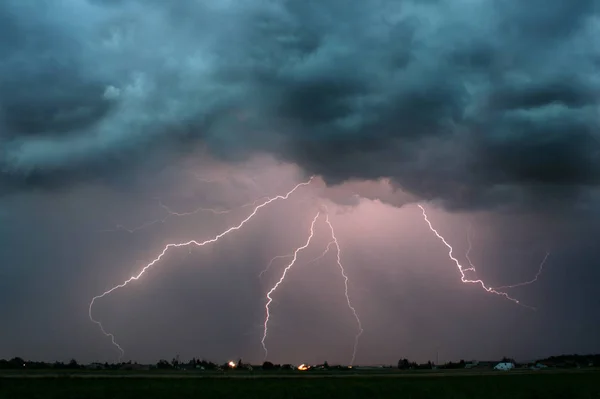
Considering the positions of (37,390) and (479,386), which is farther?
(479,386)

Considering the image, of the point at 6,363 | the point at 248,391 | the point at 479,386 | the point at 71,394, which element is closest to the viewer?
the point at 71,394

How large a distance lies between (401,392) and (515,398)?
24.2 ft

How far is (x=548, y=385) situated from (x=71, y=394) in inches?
1387

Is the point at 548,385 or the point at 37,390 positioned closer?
the point at 37,390

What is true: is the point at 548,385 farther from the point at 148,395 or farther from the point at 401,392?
the point at 148,395

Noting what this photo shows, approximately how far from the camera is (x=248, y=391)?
4206cm

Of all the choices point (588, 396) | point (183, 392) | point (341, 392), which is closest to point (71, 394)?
point (183, 392)

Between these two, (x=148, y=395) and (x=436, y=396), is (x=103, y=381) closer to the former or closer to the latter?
(x=148, y=395)

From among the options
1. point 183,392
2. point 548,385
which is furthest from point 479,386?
point 183,392

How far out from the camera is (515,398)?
40.8 meters

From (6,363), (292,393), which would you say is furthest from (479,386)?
(6,363)

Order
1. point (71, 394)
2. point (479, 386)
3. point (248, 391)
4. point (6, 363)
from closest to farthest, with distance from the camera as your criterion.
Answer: point (71, 394)
point (248, 391)
point (479, 386)
point (6, 363)

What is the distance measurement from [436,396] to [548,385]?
43.6 ft

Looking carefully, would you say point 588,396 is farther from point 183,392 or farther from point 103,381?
point 103,381
